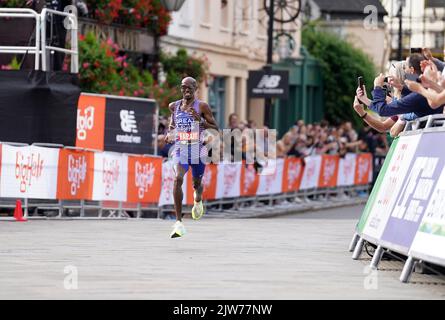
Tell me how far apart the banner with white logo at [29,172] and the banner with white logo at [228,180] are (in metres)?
5.96

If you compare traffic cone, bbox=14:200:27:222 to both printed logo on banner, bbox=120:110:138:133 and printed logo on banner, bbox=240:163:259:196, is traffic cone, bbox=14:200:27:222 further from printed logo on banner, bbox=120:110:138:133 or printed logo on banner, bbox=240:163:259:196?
printed logo on banner, bbox=240:163:259:196

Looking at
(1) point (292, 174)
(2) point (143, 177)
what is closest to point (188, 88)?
(2) point (143, 177)

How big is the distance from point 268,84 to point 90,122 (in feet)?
36.0

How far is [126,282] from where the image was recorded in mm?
12055

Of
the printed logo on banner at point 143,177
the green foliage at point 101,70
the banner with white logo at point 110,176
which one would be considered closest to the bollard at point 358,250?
the banner with white logo at point 110,176

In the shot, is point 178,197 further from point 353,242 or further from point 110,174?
point 110,174

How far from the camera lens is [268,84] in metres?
36.2

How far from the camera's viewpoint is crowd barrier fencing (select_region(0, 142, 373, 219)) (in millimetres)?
22844

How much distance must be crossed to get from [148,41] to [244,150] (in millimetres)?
8460

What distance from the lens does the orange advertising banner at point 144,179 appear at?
82.8 ft

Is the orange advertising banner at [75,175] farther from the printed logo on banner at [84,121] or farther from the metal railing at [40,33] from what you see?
the printed logo on banner at [84,121]

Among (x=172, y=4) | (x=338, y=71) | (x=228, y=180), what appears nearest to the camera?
(x=228, y=180)

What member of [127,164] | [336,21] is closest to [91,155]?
[127,164]

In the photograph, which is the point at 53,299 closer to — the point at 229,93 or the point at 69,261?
the point at 69,261
